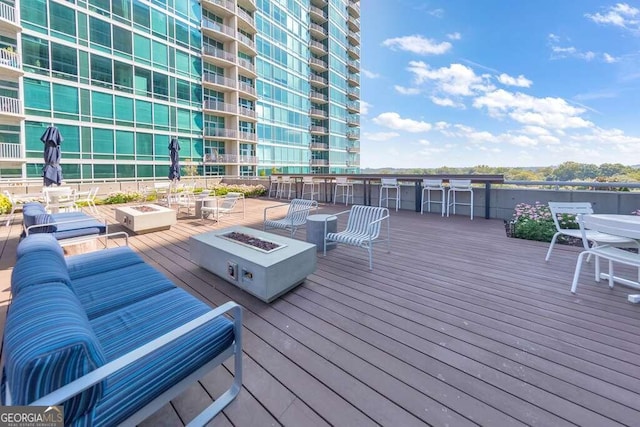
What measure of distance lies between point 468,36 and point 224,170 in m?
16.7

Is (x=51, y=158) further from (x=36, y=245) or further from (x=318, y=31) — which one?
(x=318, y=31)

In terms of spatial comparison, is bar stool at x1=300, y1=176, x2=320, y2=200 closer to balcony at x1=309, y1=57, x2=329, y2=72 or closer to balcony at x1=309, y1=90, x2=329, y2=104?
balcony at x1=309, y1=90, x2=329, y2=104

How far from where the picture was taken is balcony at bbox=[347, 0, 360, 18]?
31092mm

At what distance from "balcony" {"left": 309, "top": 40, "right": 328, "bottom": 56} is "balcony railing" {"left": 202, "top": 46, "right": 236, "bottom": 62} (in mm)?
10580

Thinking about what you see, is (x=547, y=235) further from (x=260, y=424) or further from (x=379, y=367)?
(x=260, y=424)

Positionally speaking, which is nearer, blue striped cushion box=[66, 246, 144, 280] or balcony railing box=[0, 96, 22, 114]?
blue striped cushion box=[66, 246, 144, 280]

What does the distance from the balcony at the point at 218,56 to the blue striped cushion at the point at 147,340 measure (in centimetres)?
2008

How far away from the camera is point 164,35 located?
15.8m

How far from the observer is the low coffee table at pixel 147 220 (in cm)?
518

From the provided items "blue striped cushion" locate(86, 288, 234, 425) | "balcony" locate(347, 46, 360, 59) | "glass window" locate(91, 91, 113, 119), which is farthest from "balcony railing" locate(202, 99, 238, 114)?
"blue striped cushion" locate(86, 288, 234, 425)

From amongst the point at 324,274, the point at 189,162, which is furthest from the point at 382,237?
the point at 189,162

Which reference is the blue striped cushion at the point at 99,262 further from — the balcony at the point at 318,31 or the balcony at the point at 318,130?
the balcony at the point at 318,31

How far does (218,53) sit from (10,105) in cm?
1123

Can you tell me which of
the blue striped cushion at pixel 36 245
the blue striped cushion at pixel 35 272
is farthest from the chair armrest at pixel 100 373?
the blue striped cushion at pixel 36 245
